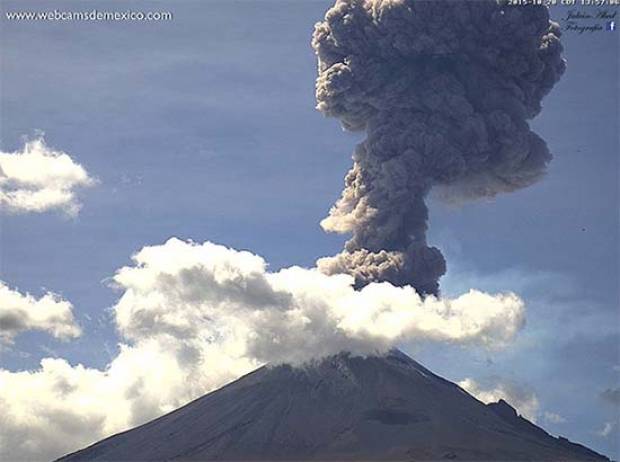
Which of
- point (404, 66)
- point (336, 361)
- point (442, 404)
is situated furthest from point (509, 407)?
point (404, 66)

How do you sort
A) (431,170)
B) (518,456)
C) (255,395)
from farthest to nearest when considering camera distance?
(255,395), (431,170), (518,456)

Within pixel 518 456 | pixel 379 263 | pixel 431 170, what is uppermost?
pixel 431 170

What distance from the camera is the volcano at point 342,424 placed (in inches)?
4747

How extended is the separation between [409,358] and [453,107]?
32.1 m

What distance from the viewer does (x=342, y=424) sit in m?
127

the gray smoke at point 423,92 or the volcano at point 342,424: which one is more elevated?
the gray smoke at point 423,92

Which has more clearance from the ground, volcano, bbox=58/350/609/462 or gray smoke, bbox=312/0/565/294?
gray smoke, bbox=312/0/565/294

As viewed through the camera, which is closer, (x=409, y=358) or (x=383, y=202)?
(x=383, y=202)

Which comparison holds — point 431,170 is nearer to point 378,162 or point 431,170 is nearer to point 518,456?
point 378,162

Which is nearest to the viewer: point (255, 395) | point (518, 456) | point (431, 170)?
point (518, 456)

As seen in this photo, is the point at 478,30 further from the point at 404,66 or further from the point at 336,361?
the point at 336,361

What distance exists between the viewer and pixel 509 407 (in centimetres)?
13875

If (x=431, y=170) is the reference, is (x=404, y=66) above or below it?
above

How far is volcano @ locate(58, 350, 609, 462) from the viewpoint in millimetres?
120562
